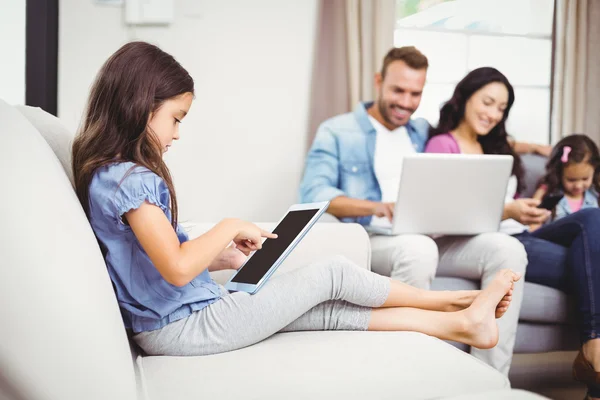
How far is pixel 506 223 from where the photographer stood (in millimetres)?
2512

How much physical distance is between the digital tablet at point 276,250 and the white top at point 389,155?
1072 mm

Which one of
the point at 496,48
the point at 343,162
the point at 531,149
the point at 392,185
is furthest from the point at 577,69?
the point at 343,162

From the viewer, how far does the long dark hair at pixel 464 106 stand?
2.63 m

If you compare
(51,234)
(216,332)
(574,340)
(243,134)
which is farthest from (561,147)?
(51,234)

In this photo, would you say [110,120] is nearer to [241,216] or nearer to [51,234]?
[51,234]

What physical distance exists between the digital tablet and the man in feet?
2.41

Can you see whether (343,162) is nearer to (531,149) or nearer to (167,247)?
(531,149)

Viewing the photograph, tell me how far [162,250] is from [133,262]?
131 mm

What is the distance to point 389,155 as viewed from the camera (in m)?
2.63

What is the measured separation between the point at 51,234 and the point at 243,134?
232 cm

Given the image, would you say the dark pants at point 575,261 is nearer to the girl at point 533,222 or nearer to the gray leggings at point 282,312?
the girl at point 533,222

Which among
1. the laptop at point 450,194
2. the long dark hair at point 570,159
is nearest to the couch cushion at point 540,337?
the laptop at point 450,194

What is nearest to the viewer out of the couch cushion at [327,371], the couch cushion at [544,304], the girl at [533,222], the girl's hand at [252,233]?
the couch cushion at [327,371]

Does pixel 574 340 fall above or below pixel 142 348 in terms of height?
below
